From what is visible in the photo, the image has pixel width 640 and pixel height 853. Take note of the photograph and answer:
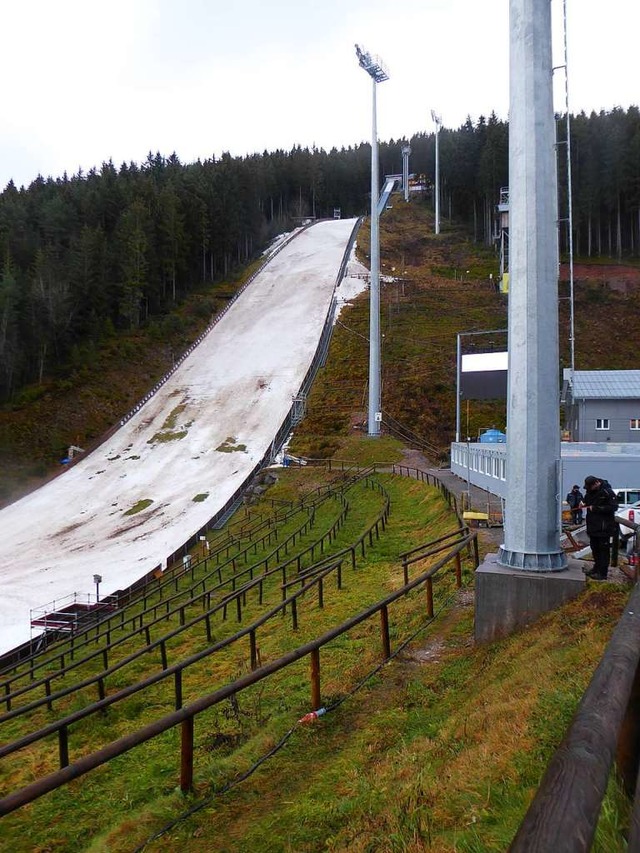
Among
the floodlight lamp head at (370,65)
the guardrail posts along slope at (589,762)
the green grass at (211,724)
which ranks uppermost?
the floodlight lamp head at (370,65)

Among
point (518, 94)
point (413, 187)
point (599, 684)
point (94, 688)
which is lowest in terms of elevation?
point (94, 688)

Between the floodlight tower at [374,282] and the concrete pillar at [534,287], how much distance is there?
2967 centimetres

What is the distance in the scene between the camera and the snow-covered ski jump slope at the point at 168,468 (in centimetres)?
2373

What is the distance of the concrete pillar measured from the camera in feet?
22.7

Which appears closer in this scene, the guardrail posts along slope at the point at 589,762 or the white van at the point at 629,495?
the guardrail posts along slope at the point at 589,762

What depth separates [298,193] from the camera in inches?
4791

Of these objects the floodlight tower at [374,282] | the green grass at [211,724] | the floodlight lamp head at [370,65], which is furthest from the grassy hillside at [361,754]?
the floodlight lamp head at [370,65]

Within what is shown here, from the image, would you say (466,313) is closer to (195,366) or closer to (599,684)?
(195,366)

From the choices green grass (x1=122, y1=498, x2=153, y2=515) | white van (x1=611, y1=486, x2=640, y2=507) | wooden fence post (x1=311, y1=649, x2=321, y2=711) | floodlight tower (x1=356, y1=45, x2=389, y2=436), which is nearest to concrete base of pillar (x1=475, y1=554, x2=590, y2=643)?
wooden fence post (x1=311, y1=649, x2=321, y2=711)

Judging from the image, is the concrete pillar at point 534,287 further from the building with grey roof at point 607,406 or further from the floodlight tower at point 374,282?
the building with grey roof at point 607,406

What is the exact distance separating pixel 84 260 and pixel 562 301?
4319 centimetres

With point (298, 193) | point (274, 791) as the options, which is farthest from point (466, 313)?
point (298, 193)

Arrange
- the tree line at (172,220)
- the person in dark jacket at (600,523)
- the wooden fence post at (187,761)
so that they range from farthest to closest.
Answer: the tree line at (172,220) < the person in dark jacket at (600,523) < the wooden fence post at (187,761)

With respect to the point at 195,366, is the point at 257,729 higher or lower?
lower
